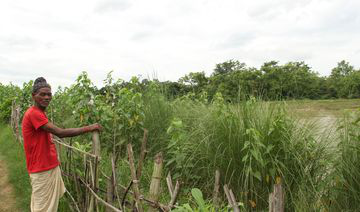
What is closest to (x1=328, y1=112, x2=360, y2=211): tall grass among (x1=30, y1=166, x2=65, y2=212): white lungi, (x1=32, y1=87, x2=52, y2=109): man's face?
(x1=30, y1=166, x2=65, y2=212): white lungi

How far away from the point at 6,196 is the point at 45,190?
221cm

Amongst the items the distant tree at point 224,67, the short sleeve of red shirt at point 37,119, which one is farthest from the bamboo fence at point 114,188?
the distant tree at point 224,67

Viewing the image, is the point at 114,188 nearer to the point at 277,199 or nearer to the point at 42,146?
the point at 42,146

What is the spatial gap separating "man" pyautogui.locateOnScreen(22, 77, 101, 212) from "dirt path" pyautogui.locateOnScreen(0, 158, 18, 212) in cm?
162

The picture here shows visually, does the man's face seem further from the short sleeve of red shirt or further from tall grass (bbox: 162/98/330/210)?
tall grass (bbox: 162/98/330/210)

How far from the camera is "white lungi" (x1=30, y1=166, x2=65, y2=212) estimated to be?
2.45 m

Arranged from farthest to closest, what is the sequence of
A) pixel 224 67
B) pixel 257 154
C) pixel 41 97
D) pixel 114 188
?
1. pixel 224 67
2. pixel 257 154
3. pixel 41 97
4. pixel 114 188

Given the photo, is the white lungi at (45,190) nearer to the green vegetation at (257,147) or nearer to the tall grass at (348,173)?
the green vegetation at (257,147)

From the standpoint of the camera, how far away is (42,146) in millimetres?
2396

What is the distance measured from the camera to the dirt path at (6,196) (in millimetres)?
3785

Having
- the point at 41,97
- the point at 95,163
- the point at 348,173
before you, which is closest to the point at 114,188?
the point at 95,163

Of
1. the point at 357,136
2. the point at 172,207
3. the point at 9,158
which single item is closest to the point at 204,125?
the point at 357,136

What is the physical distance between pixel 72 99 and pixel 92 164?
1.87m

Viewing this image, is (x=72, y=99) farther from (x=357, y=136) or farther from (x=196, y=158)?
(x=357, y=136)
